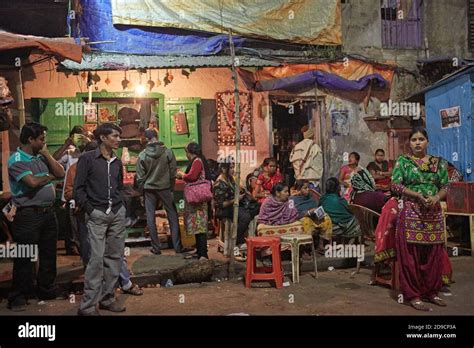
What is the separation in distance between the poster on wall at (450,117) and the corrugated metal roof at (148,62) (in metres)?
3.87

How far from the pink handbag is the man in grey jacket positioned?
644 millimetres

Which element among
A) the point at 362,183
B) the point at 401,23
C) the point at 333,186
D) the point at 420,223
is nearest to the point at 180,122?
the point at 333,186

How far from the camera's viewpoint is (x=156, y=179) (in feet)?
26.4

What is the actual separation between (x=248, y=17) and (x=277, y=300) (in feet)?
24.2

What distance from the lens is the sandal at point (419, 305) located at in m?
5.44

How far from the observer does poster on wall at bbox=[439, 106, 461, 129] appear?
9758mm

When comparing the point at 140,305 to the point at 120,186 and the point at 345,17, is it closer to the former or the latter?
the point at 120,186

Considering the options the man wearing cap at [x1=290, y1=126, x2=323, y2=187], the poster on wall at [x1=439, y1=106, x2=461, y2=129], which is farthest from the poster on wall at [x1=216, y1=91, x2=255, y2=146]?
the poster on wall at [x1=439, y1=106, x2=461, y2=129]

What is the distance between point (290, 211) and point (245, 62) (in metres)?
3.73

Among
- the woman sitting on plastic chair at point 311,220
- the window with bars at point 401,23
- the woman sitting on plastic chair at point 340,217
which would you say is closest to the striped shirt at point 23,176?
the woman sitting on plastic chair at point 311,220

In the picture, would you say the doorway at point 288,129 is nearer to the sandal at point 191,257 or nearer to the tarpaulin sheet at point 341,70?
the tarpaulin sheet at point 341,70

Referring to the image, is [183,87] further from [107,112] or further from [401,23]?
[401,23]

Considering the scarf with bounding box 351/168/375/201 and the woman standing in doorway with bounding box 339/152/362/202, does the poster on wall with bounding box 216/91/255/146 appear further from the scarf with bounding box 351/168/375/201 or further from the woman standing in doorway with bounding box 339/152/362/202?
the scarf with bounding box 351/168/375/201

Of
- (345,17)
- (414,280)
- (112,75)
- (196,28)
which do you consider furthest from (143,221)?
(345,17)
